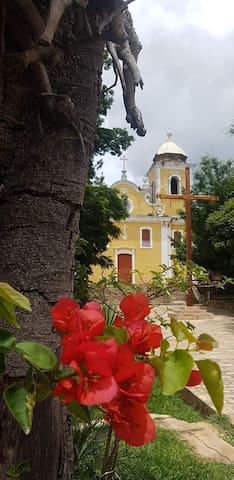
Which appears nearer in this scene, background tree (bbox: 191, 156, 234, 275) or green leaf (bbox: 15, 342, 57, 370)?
green leaf (bbox: 15, 342, 57, 370)

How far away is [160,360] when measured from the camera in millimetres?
534

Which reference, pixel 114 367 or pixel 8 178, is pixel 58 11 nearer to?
pixel 8 178

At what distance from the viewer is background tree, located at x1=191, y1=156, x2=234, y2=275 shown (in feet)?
56.0

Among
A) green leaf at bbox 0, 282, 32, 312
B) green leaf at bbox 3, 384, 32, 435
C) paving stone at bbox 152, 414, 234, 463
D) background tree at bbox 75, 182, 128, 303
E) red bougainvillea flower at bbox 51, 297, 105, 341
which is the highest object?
background tree at bbox 75, 182, 128, 303

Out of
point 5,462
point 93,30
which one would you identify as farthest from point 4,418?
point 93,30

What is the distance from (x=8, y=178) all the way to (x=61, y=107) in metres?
0.27

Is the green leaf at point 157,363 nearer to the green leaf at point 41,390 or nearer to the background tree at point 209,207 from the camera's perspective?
the green leaf at point 41,390

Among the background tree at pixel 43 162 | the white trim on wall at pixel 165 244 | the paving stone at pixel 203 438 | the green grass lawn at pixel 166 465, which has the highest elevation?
the white trim on wall at pixel 165 244

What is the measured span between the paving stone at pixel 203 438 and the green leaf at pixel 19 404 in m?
2.76

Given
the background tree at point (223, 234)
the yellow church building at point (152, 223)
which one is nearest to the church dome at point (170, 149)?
the yellow church building at point (152, 223)

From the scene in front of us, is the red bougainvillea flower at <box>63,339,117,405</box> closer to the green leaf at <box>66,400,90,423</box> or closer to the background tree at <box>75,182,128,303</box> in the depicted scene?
the green leaf at <box>66,400,90,423</box>

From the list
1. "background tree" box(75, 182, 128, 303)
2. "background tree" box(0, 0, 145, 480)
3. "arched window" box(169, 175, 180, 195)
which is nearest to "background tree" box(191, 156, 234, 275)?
"background tree" box(75, 182, 128, 303)

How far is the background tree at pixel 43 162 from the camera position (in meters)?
1.26

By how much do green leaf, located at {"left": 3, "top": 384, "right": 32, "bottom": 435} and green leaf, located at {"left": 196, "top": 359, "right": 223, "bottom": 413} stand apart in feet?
0.63
